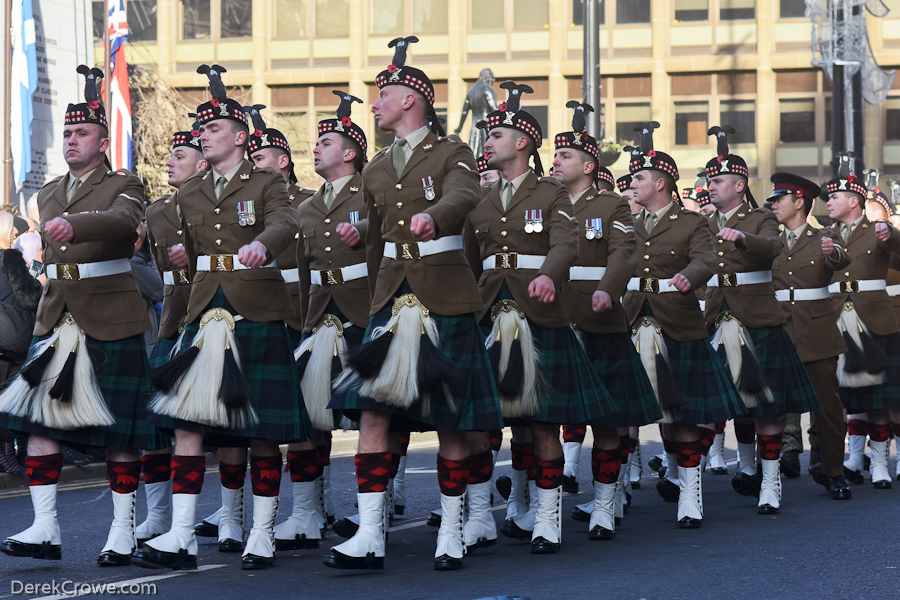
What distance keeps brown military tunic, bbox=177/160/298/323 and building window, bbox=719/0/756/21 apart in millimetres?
32165

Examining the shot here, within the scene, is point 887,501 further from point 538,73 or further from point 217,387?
point 538,73

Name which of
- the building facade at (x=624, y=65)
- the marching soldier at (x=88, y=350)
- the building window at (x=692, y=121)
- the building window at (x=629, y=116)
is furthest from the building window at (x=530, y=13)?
the marching soldier at (x=88, y=350)

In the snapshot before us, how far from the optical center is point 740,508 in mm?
8320

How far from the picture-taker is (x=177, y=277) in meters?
6.97

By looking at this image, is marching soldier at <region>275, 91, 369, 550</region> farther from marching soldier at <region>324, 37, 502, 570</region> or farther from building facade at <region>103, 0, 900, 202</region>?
building facade at <region>103, 0, 900, 202</region>

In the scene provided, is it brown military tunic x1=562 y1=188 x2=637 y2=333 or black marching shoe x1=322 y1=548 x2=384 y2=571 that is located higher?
brown military tunic x1=562 y1=188 x2=637 y2=333

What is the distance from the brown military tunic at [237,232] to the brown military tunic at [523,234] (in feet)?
3.57

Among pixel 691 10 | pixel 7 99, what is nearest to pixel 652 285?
pixel 7 99

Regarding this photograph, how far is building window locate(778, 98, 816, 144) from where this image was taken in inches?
1430

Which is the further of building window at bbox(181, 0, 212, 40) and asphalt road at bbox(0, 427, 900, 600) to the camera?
building window at bbox(181, 0, 212, 40)

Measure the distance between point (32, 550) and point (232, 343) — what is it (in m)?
1.26

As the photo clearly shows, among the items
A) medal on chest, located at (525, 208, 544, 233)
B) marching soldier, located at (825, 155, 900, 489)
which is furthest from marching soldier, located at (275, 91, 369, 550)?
marching soldier, located at (825, 155, 900, 489)

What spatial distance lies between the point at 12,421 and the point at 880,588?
3924 mm

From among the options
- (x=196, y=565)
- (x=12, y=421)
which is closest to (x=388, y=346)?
(x=196, y=565)
